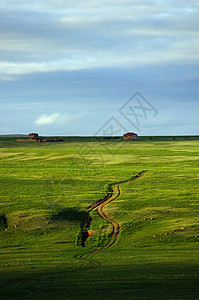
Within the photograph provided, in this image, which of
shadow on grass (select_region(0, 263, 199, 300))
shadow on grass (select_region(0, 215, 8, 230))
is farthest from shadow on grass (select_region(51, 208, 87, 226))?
shadow on grass (select_region(0, 263, 199, 300))

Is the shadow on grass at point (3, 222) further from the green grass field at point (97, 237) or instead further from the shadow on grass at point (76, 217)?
the shadow on grass at point (76, 217)

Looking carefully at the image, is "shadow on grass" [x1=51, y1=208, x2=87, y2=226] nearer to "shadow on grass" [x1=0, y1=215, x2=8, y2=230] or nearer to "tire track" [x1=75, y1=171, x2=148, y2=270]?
"tire track" [x1=75, y1=171, x2=148, y2=270]

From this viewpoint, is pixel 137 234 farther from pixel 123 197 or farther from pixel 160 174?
pixel 160 174

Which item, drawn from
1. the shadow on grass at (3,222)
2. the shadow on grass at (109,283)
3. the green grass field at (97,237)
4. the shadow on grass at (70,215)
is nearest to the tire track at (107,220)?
the green grass field at (97,237)

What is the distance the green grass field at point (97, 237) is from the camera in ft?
54.8

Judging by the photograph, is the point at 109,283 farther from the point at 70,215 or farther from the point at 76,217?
the point at 70,215

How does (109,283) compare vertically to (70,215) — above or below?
below

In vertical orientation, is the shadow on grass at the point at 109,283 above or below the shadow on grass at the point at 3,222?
below

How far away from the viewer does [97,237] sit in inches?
1119

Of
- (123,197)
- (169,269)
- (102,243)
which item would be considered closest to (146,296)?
(169,269)

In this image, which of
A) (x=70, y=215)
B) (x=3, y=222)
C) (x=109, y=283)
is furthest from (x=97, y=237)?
(x=109, y=283)

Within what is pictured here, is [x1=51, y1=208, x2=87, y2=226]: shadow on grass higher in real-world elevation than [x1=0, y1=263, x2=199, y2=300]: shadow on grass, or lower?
higher

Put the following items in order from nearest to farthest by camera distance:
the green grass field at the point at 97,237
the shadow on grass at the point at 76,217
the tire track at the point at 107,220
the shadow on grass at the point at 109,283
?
the shadow on grass at the point at 109,283, the green grass field at the point at 97,237, the tire track at the point at 107,220, the shadow on grass at the point at 76,217

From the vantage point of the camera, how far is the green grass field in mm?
16703
